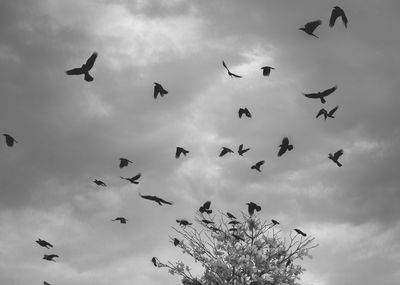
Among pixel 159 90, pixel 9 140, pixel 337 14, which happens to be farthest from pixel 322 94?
pixel 9 140

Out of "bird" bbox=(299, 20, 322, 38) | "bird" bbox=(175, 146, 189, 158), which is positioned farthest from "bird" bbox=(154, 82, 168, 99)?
"bird" bbox=(299, 20, 322, 38)

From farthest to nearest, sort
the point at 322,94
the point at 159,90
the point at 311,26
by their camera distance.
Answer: the point at 159,90 < the point at 322,94 < the point at 311,26

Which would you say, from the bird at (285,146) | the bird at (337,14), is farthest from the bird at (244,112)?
the bird at (337,14)

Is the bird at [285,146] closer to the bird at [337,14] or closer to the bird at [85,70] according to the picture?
the bird at [337,14]

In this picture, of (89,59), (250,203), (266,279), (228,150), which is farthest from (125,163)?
(266,279)

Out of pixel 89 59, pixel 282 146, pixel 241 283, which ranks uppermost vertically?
pixel 282 146

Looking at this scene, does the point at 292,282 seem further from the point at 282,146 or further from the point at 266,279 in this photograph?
the point at 282,146

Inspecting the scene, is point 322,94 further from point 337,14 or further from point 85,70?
point 85,70

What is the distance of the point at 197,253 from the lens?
77.2ft

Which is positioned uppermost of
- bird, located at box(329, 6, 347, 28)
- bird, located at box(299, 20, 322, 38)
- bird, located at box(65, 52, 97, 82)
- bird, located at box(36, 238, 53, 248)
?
bird, located at box(329, 6, 347, 28)

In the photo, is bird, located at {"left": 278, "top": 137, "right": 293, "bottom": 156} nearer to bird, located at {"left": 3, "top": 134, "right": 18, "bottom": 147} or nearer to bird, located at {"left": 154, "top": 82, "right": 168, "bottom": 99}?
bird, located at {"left": 154, "top": 82, "right": 168, "bottom": 99}

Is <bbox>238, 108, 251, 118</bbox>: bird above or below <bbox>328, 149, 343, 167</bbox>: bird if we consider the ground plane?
above

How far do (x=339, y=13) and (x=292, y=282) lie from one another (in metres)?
14.5

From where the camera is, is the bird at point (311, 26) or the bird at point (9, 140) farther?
the bird at point (9, 140)
